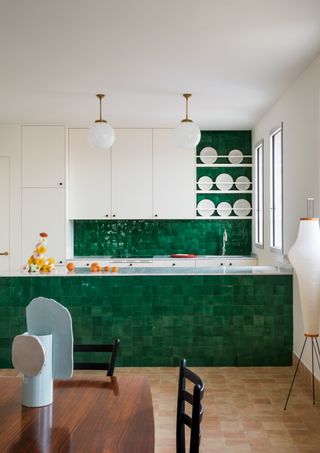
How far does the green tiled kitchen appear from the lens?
3525 millimetres

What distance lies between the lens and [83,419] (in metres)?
1.93

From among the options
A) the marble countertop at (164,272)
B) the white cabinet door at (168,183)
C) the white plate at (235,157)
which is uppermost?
the white plate at (235,157)

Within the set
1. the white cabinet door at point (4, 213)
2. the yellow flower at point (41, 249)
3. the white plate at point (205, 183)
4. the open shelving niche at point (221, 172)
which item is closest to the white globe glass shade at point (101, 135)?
the yellow flower at point (41, 249)

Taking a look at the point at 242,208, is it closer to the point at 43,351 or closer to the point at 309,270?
the point at 309,270

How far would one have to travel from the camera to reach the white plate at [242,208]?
317 inches

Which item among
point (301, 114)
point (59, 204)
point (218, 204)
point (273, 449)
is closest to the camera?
point (273, 449)

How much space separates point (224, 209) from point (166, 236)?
910 millimetres

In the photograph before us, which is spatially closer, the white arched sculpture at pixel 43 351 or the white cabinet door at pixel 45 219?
the white arched sculpture at pixel 43 351

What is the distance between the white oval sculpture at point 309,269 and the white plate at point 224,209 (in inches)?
153

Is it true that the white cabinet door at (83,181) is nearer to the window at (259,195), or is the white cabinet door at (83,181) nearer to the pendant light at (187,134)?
the window at (259,195)

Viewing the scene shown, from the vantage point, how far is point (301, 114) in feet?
16.8

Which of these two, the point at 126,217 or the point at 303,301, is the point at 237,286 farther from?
the point at 126,217

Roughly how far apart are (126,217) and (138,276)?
260 centimetres

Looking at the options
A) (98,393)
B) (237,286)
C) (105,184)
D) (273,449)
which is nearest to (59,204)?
(105,184)
